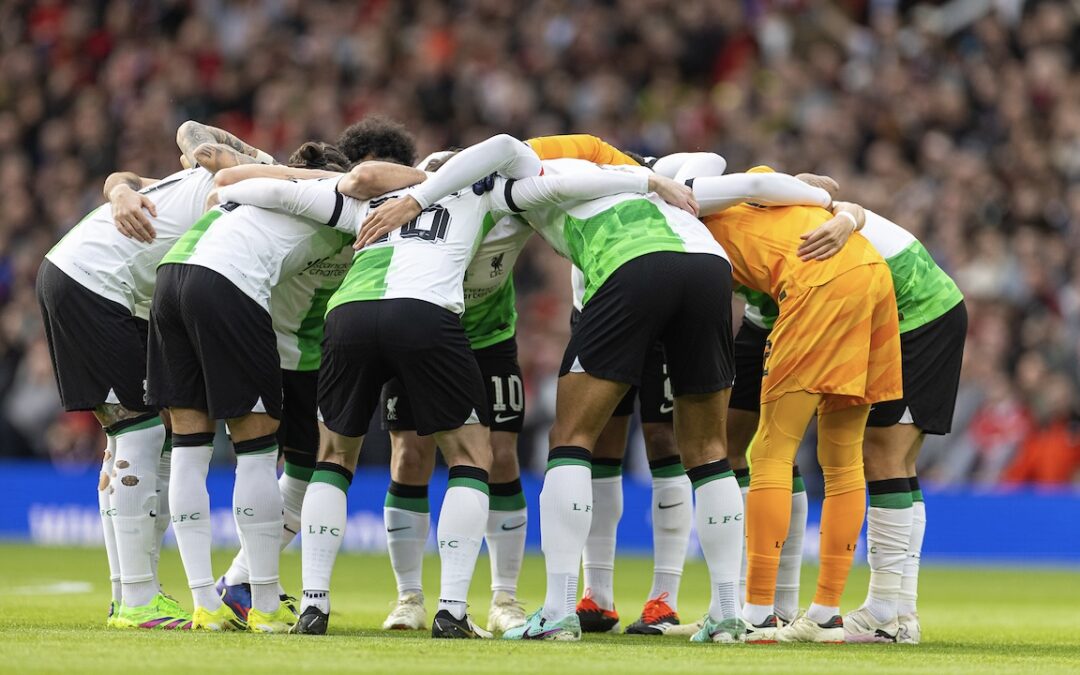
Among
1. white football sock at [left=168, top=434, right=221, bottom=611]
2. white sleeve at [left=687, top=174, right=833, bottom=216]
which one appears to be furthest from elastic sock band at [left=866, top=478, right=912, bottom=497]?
white football sock at [left=168, top=434, right=221, bottom=611]

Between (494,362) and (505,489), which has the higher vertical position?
(494,362)

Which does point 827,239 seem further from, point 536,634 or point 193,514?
point 193,514

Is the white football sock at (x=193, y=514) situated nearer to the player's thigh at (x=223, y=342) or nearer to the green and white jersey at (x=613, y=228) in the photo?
the player's thigh at (x=223, y=342)

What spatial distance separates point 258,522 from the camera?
7488 mm

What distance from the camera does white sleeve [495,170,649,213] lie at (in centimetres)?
736

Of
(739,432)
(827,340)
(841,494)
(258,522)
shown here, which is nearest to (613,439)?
(739,432)

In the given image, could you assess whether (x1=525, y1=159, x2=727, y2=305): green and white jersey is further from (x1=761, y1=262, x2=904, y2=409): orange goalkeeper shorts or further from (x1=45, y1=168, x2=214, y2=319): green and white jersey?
(x1=45, y1=168, x2=214, y2=319): green and white jersey

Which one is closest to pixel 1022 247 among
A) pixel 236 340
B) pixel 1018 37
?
pixel 1018 37

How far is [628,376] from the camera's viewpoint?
7.07m

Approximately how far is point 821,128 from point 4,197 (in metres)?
9.99

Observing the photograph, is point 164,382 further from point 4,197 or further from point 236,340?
point 4,197

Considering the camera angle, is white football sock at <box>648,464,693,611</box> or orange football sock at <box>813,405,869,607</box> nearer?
orange football sock at <box>813,405,869,607</box>

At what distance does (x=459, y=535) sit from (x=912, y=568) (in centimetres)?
260

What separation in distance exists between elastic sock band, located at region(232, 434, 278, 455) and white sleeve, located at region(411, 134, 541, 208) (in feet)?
4.33
